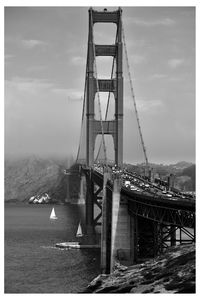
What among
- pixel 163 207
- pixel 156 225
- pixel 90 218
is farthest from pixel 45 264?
pixel 90 218

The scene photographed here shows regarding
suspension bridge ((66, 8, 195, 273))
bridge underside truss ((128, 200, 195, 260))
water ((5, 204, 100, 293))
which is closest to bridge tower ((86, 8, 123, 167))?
suspension bridge ((66, 8, 195, 273))

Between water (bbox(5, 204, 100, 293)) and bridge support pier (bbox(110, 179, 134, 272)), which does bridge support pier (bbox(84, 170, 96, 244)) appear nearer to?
water (bbox(5, 204, 100, 293))

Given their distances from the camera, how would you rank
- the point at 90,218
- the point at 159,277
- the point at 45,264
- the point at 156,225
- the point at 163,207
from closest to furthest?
the point at 159,277
the point at 163,207
the point at 156,225
the point at 45,264
the point at 90,218

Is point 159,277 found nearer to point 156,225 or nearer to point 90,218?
point 156,225

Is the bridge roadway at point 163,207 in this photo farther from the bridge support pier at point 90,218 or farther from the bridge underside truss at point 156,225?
the bridge support pier at point 90,218

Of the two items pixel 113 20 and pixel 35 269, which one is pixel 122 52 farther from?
pixel 35 269

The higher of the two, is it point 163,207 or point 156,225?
point 163,207
